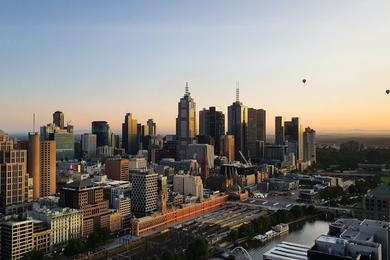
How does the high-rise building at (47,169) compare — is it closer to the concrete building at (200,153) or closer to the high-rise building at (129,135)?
the concrete building at (200,153)

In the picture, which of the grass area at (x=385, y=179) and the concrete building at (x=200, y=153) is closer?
the grass area at (x=385, y=179)

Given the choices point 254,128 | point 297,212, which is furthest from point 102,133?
point 297,212

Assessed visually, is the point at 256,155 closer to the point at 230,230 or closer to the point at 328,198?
the point at 328,198

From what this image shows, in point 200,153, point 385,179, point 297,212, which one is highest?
point 200,153

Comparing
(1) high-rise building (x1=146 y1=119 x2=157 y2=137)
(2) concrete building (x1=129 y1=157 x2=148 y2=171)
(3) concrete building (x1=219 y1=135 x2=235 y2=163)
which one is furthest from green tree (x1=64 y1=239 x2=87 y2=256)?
(1) high-rise building (x1=146 y1=119 x2=157 y2=137)

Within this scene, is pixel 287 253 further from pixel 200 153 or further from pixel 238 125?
pixel 238 125

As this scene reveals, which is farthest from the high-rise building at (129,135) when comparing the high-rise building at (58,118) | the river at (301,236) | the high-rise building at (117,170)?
the river at (301,236)
